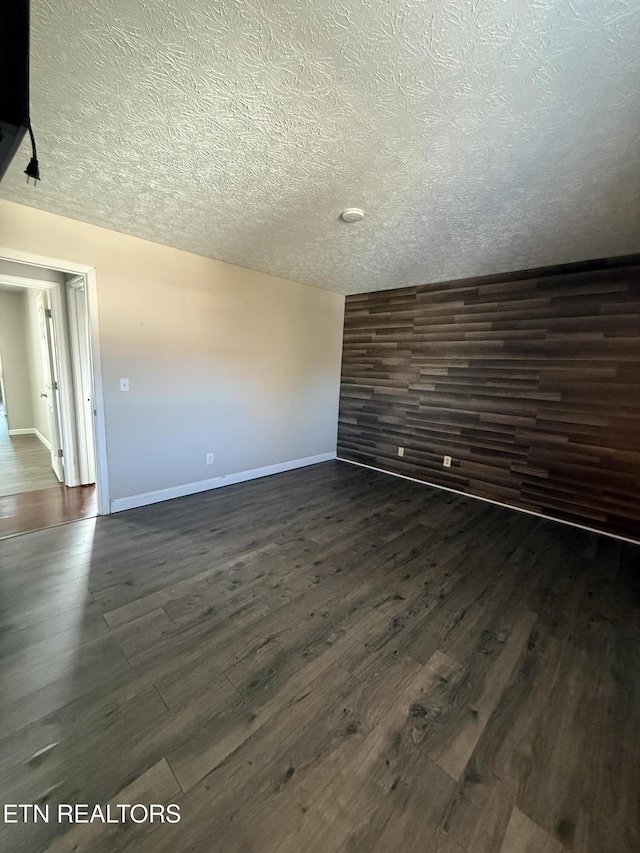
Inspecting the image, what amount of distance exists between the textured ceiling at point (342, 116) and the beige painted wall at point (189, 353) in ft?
1.04

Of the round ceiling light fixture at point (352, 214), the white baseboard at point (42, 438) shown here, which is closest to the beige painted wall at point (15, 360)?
the white baseboard at point (42, 438)

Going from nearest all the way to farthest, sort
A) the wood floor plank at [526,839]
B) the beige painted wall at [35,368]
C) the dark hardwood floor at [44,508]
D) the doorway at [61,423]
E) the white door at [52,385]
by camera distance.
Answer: the wood floor plank at [526,839], the dark hardwood floor at [44,508], the doorway at [61,423], the white door at [52,385], the beige painted wall at [35,368]

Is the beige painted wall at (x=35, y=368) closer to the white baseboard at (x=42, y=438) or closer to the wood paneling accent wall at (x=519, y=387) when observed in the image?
the white baseboard at (x=42, y=438)

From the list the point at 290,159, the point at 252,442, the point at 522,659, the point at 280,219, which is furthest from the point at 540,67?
the point at 252,442

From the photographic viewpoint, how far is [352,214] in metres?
2.24

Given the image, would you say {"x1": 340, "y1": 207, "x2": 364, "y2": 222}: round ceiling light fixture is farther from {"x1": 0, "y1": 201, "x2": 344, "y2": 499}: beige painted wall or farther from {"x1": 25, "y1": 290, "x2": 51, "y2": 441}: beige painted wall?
{"x1": 25, "y1": 290, "x2": 51, "y2": 441}: beige painted wall

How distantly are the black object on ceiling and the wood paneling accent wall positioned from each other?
12.3 ft

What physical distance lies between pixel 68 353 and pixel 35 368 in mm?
2662

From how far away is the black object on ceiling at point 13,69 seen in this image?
0.73m

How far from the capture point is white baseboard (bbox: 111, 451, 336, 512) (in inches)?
120

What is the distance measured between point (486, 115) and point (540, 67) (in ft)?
0.76

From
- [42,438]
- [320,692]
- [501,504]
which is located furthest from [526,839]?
[42,438]

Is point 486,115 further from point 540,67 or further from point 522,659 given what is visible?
point 522,659

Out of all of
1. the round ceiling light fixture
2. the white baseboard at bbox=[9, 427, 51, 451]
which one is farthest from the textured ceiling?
the white baseboard at bbox=[9, 427, 51, 451]
